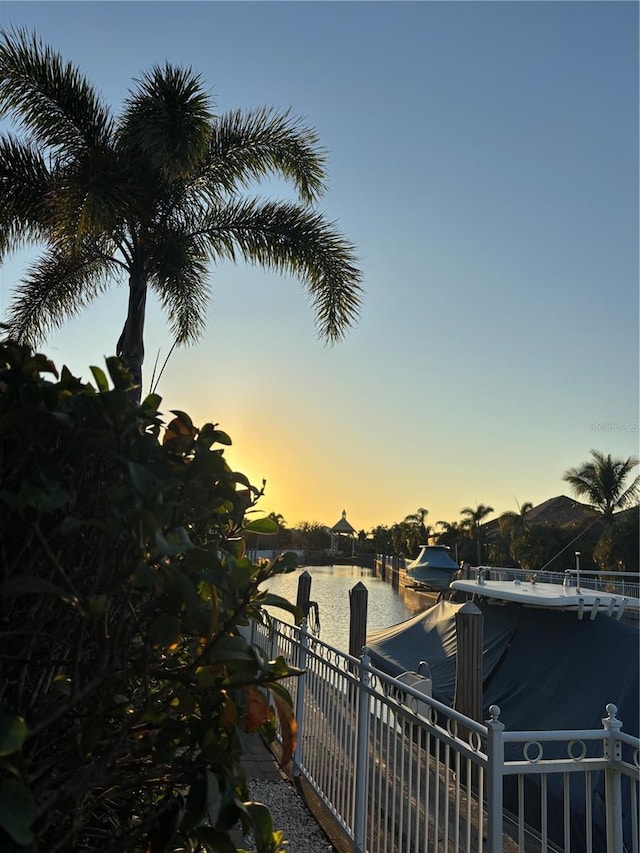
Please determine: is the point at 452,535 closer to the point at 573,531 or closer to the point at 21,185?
the point at 573,531

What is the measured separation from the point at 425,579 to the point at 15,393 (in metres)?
29.0

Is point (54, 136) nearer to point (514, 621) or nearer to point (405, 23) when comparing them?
point (405, 23)

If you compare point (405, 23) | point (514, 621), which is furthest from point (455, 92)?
point (514, 621)

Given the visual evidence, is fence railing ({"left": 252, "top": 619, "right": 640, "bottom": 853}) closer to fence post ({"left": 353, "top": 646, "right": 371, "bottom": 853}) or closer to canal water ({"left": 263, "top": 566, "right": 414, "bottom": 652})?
fence post ({"left": 353, "top": 646, "right": 371, "bottom": 853})

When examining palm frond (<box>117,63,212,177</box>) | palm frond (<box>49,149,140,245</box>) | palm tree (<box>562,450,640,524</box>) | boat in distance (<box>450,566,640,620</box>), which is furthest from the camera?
palm tree (<box>562,450,640,524</box>)

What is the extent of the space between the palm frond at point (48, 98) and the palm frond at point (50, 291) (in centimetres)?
143

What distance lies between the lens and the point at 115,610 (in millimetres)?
1474

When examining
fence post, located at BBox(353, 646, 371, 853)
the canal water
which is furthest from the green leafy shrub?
the canal water

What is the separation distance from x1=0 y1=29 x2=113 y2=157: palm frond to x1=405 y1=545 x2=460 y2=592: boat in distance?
2486 cm

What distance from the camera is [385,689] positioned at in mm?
3674

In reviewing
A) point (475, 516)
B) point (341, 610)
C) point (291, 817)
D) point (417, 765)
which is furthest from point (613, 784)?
point (475, 516)

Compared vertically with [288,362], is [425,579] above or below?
below

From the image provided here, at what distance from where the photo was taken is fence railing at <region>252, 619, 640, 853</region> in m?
2.52

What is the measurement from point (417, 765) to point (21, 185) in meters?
7.66
